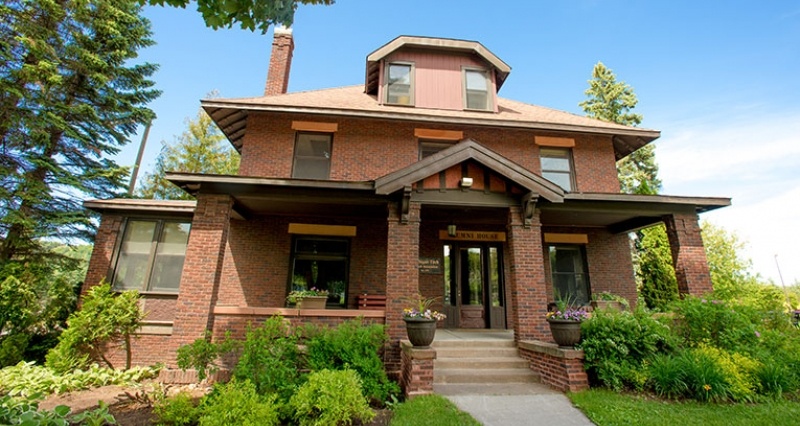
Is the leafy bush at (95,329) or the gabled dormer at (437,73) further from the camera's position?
the gabled dormer at (437,73)

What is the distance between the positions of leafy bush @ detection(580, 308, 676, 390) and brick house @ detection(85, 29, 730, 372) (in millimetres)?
1012

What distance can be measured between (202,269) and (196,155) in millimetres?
16177

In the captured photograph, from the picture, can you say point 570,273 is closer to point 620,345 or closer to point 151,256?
point 620,345

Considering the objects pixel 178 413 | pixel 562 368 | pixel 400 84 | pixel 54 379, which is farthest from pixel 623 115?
pixel 54 379

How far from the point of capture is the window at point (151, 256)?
8547mm

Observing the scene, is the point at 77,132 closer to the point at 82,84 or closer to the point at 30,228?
the point at 82,84

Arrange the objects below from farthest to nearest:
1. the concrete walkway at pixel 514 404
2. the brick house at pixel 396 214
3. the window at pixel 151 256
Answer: the window at pixel 151 256, the brick house at pixel 396 214, the concrete walkway at pixel 514 404

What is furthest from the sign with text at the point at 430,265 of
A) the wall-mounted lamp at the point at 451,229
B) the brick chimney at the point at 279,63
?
the brick chimney at the point at 279,63

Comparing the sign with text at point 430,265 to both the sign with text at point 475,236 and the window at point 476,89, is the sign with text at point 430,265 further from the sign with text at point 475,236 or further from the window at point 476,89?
the window at point 476,89

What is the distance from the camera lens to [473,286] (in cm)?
968

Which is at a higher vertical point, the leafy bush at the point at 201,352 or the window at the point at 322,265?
the window at the point at 322,265

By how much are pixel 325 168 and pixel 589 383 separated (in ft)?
25.6

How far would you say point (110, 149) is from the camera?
11.7 m

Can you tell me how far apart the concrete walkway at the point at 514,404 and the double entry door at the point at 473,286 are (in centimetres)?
372
